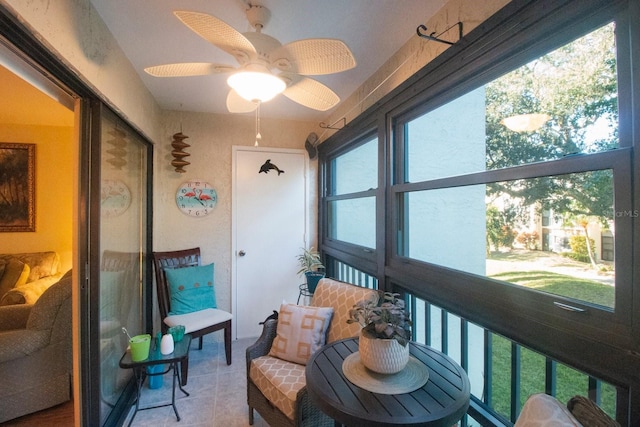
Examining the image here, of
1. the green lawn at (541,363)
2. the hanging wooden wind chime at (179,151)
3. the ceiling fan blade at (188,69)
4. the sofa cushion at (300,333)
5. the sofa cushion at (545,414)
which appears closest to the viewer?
the sofa cushion at (545,414)

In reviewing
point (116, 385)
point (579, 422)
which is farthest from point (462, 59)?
point (116, 385)

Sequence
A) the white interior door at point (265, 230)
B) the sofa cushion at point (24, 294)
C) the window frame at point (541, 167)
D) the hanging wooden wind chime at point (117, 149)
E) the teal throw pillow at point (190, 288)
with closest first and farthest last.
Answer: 1. the window frame at point (541, 167)
2. the hanging wooden wind chime at point (117, 149)
3. the sofa cushion at point (24, 294)
4. the teal throw pillow at point (190, 288)
5. the white interior door at point (265, 230)

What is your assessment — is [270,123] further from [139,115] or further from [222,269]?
[222,269]

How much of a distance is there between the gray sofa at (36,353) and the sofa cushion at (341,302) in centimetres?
177

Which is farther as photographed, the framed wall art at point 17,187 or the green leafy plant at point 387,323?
the framed wall art at point 17,187

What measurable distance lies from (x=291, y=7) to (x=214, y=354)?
2.98 meters

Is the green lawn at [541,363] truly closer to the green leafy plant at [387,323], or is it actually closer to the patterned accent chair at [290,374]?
the green leafy plant at [387,323]

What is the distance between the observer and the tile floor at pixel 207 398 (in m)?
1.96

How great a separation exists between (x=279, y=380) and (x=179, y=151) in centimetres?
239

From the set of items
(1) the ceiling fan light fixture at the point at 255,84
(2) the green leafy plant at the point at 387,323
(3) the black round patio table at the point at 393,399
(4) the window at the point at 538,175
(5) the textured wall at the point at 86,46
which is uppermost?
(5) the textured wall at the point at 86,46

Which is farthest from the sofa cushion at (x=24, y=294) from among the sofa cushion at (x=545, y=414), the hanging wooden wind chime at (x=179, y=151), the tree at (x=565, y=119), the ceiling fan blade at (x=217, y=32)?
the tree at (x=565, y=119)

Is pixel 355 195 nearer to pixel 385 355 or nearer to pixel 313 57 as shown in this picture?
pixel 313 57

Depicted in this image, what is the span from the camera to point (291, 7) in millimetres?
1532

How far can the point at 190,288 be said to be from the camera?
2764 mm
